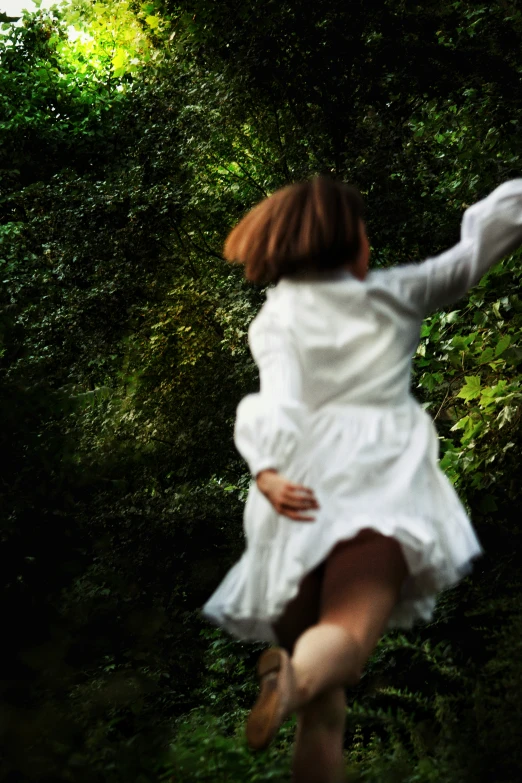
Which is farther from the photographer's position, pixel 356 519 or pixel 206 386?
pixel 206 386

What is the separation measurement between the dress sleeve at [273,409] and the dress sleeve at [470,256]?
35cm

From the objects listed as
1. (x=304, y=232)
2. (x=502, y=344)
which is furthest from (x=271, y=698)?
(x=502, y=344)

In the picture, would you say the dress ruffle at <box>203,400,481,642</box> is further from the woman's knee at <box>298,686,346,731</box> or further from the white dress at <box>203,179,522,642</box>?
the woman's knee at <box>298,686,346,731</box>

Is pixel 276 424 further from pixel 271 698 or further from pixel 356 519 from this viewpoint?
pixel 271 698

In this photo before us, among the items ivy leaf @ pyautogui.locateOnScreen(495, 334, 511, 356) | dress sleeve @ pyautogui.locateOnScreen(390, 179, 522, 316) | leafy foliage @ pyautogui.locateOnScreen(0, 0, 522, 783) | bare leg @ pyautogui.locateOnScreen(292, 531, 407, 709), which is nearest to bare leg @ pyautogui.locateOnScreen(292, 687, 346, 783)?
bare leg @ pyautogui.locateOnScreen(292, 531, 407, 709)

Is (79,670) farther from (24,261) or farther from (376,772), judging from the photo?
(24,261)

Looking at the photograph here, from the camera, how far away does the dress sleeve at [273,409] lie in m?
2.32

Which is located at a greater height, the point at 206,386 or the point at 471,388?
the point at 206,386

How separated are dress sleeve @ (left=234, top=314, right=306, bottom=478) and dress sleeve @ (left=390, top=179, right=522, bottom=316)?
1.14 ft

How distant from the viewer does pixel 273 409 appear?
235cm

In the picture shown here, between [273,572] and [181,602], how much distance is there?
18.9 ft

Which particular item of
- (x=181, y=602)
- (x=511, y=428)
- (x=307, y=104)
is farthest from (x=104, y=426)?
(x=511, y=428)

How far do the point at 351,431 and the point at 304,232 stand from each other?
1.66 feet

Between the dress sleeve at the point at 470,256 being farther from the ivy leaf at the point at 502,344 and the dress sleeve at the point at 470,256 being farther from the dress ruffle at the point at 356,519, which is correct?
the ivy leaf at the point at 502,344
